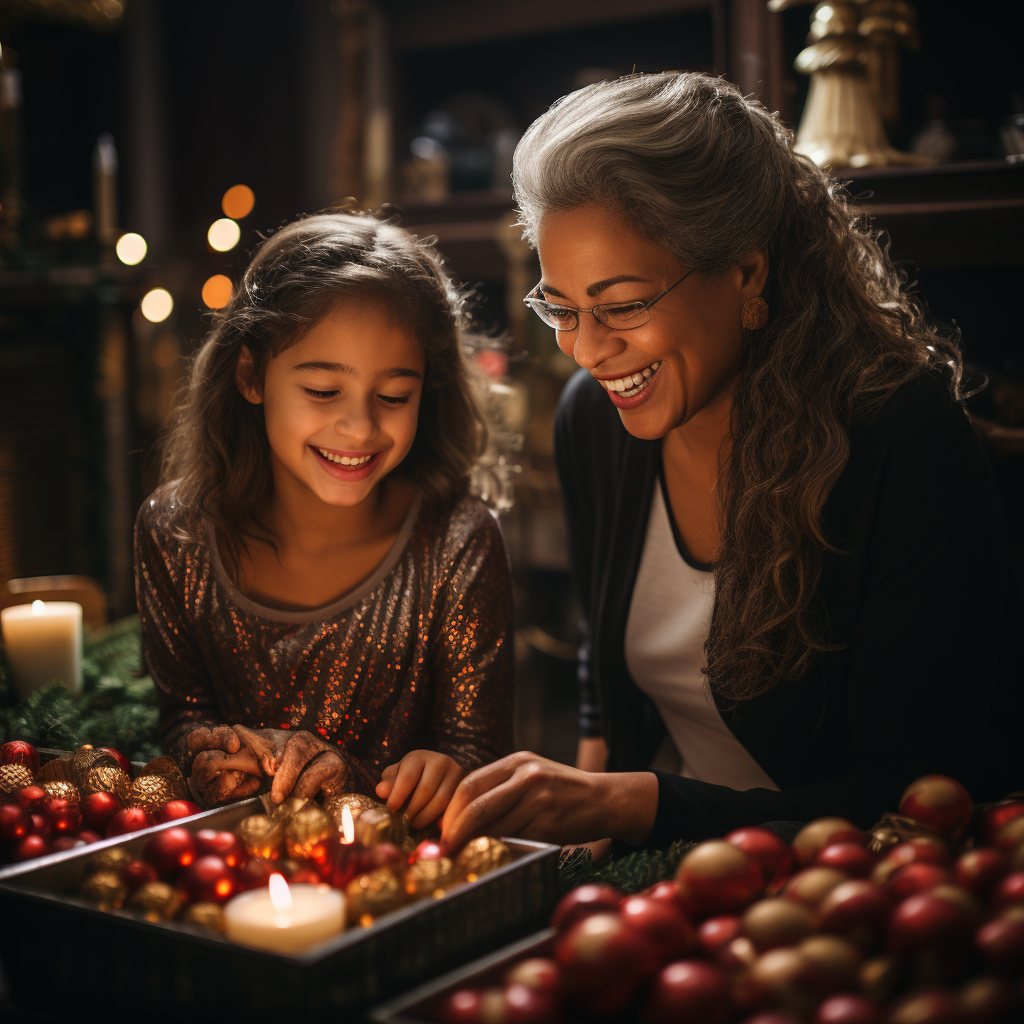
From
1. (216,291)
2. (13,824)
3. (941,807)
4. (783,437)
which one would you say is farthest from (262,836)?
(216,291)

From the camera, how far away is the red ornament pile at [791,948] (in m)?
0.64

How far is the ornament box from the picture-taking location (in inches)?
26.5

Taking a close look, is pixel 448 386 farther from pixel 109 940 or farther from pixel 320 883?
pixel 109 940

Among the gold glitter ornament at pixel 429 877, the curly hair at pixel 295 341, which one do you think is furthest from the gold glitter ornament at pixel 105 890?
the curly hair at pixel 295 341

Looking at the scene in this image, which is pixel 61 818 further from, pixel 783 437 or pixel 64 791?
pixel 783 437

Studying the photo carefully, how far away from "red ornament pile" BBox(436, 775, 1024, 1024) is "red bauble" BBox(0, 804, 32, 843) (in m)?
0.52

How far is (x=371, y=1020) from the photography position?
681mm

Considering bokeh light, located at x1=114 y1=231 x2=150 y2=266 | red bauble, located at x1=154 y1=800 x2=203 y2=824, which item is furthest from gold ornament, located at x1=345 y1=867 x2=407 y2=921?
bokeh light, located at x1=114 y1=231 x2=150 y2=266

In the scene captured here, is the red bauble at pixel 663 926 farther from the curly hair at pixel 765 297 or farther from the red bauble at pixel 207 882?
the curly hair at pixel 765 297

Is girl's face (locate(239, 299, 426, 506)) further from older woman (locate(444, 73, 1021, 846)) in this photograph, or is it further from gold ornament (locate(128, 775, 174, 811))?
gold ornament (locate(128, 775, 174, 811))

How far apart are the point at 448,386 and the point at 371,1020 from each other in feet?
3.45

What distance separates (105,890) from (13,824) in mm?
216

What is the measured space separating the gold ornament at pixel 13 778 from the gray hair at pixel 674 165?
92 cm

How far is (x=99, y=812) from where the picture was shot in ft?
3.38
